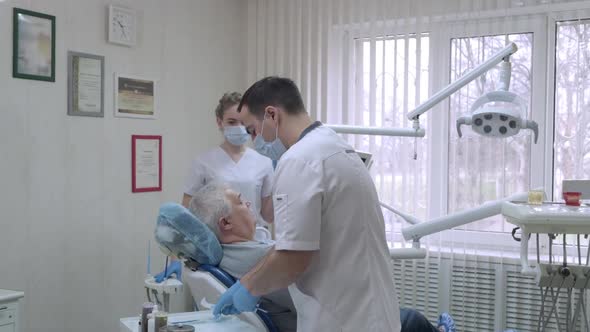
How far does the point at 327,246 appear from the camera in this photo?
5.06ft

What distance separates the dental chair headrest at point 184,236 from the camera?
1.84 metres

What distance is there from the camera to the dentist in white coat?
1483 millimetres

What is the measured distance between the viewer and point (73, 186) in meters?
2.77

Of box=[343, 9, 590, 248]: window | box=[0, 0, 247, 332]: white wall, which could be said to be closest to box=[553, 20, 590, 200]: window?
box=[343, 9, 590, 248]: window

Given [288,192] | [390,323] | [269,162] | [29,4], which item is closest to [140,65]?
[29,4]

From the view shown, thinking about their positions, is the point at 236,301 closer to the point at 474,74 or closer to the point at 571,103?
the point at 474,74

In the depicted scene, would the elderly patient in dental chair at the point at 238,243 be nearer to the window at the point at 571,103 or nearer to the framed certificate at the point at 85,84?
the framed certificate at the point at 85,84

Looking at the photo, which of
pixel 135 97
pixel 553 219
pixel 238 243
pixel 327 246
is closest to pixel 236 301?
pixel 327 246

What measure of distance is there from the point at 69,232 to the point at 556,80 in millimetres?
2463

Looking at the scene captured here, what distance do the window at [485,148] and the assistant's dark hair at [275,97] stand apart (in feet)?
5.44

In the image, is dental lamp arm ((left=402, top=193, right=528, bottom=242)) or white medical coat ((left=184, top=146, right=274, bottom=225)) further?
white medical coat ((left=184, top=146, right=274, bottom=225))

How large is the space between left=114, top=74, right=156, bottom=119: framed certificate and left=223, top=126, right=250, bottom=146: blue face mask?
0.55m

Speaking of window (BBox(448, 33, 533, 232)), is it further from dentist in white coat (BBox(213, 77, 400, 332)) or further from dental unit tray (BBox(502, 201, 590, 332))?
dentist in white coat (BBox(213, 77, 400, 332))

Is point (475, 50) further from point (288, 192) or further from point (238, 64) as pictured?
point (288, 192)
